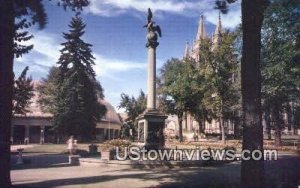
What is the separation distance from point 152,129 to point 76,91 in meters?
32.5

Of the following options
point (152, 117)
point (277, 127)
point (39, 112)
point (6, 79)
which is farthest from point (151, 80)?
point (39, 112)

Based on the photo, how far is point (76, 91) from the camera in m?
55.8

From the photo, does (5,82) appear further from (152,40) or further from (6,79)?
(152,40)

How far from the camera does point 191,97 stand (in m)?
57.3

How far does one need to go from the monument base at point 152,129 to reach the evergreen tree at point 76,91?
31091 millimetres

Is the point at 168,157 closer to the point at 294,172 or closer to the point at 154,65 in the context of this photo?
the point at 154,65

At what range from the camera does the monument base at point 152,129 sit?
25047 mm

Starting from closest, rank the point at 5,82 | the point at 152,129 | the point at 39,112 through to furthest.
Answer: the point at 5,82
the point at 152,129
the point at 39,112

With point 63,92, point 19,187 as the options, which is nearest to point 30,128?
point 63,92

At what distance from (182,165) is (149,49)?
351 inches

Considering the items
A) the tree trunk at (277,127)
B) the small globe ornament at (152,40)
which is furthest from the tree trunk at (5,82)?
the tree trunk at (277,127)

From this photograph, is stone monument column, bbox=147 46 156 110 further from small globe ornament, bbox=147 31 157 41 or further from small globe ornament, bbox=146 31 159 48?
small globe ornament, bbox=147 31 157 41

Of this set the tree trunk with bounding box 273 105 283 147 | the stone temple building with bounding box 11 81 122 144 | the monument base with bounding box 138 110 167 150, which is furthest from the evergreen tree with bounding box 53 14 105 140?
the monument base with bounding box 138 110 167 150

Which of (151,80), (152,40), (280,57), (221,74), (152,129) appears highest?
(221,74)
